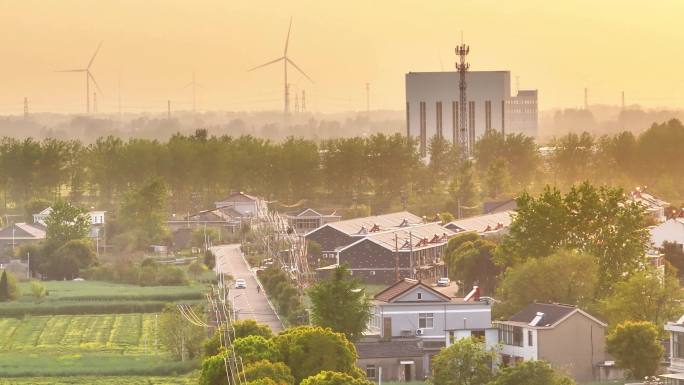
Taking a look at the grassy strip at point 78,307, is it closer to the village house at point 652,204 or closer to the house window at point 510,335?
the house window at point 510,335

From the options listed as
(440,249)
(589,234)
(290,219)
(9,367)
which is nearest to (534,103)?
(290,219)

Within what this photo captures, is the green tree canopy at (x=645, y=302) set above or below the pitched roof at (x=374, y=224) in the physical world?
below

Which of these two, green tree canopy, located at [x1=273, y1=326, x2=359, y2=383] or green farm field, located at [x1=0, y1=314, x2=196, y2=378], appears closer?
green tree canopy, located at [x1=273, y1=326, x2=359, y2=383]

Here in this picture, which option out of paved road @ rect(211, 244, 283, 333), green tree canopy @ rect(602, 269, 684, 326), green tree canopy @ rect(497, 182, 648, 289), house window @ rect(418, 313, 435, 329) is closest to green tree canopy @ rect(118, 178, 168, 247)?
paved road @ rect(211, 244, 283, 333)

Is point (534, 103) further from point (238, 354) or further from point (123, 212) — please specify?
point (238, 354)

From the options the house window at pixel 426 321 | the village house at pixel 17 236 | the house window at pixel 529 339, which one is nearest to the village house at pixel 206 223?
the village house at pixel 17 236

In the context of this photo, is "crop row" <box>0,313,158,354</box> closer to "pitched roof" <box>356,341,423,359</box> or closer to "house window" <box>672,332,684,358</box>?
"pitched roof" <box>356,341,423,359</box>
